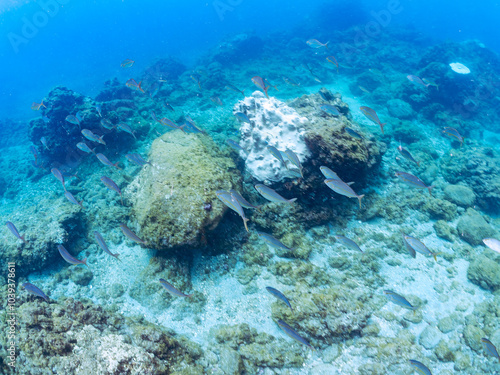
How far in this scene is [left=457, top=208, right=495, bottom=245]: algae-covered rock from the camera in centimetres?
609

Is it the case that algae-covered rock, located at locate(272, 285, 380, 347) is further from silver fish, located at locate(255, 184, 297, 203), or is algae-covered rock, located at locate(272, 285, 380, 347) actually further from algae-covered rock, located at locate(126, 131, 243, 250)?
algae-covered rock, located at locate(126, 131, 243, 250)

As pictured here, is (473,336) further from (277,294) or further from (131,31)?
(131,31)

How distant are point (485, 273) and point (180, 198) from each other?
7.39 m

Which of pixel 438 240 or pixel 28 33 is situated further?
pixel 28 33

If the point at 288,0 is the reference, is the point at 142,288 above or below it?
below

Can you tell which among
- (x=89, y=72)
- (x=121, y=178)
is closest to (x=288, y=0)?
(x=89, y=72)

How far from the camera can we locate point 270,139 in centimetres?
623

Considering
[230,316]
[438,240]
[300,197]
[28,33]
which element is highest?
[28,33]

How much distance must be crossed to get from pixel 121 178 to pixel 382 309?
8929mm

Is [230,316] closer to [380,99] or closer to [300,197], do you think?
[300,197]

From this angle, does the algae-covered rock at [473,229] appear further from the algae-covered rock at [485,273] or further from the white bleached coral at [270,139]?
the white bleached coral at [270,139]

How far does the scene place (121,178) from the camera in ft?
26.8

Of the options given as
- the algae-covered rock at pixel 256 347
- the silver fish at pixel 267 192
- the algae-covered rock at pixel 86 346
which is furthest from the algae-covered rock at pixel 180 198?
the algae-covered rock at pixel 256 347

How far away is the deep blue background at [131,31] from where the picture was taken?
34219mm
